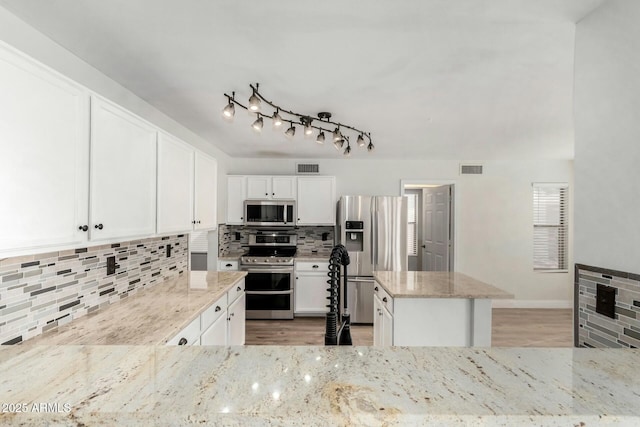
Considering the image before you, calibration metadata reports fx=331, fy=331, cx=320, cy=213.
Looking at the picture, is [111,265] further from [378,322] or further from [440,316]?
[440,316]

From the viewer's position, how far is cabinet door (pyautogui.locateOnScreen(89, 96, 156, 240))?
1.53 metres

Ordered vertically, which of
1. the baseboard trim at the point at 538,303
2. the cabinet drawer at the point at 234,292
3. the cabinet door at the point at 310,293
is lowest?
the baseboard trim at the point at 538,303

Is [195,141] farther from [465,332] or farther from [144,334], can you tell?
[465,332]

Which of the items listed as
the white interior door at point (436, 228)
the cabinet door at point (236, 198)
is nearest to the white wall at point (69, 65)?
the cabinet door at point (236, 198)

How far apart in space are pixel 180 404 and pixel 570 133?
4.45 meters

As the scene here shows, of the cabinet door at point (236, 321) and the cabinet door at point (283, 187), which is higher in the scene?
the cabinet door at point (283, 187)

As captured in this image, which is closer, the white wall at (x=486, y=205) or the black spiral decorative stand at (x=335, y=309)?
the black spiral decorative stand at (x=335, y=309)

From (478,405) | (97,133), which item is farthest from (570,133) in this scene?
(97,133)

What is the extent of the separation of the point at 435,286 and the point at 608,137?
1.58m

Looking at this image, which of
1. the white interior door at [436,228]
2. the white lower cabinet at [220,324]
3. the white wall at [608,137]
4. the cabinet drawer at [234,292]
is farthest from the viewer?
the white interior door at [436,228]

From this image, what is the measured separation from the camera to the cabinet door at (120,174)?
60.1 inches

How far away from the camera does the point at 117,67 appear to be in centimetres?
211

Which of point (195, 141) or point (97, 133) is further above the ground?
point (195, 141)

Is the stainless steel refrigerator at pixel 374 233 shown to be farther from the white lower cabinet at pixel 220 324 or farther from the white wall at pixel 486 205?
the white lower cabinet at pixel 220 324
